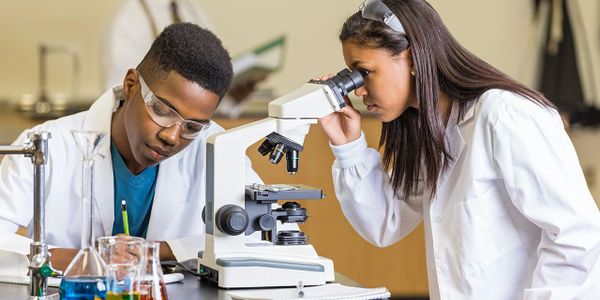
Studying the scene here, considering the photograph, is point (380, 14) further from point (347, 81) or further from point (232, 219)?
point (232, 219)

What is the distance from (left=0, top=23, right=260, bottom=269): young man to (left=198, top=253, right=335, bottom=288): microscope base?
24 cm

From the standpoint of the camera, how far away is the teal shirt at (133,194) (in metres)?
2.29

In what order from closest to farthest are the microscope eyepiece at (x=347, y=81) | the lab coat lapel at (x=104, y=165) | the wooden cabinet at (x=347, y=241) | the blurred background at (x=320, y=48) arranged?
the microscope eyepiece at (x=347, y=81) → the lab coat lapel at (x=104, y=165) → the wooden cabinet at (x=347, y=241) → the blurred background at (x=320, y=48)

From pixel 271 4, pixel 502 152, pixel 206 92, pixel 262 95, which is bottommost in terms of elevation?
pixel 502 152

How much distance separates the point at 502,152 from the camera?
1.94m

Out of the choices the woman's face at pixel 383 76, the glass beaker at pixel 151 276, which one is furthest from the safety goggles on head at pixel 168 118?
the glass beaker at pixel 151 276

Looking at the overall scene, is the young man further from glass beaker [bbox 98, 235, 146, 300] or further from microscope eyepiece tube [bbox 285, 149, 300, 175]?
glass beaker [bbox 98, 235, 146, 300]

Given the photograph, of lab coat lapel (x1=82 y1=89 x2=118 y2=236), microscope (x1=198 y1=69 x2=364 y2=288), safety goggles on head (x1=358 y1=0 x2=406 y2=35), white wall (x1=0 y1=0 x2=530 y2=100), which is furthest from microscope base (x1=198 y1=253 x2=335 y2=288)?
white wall (x1=0 y1=0 x2=530 y2=100)

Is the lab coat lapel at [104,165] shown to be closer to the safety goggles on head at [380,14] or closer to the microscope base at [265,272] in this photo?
the microscope base at [265,272]

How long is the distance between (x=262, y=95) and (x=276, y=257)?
3.12m

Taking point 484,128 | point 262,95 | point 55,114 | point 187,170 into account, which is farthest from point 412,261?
point 484,128

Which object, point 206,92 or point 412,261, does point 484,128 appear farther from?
point 412,261

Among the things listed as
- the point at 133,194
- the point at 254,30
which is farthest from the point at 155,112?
the point at 254,30

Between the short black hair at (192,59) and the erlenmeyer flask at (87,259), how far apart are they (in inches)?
24.2
